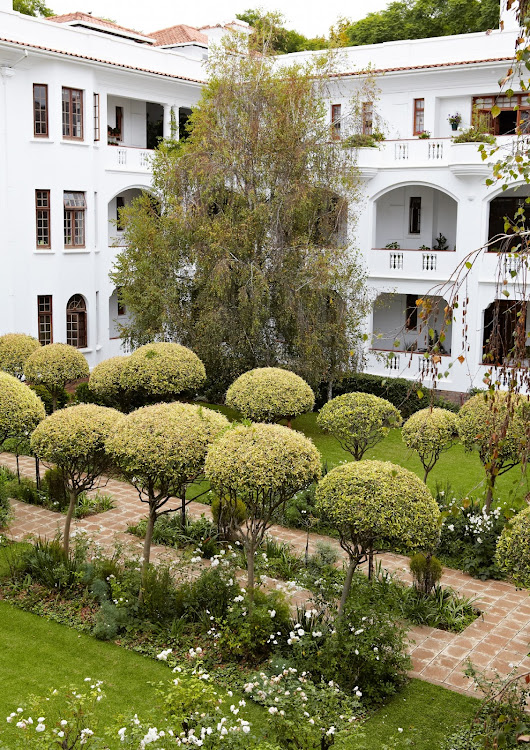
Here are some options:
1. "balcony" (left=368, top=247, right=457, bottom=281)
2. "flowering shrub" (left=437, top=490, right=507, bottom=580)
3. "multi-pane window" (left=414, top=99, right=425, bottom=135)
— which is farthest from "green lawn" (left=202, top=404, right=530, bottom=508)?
"multi-pane window" (left=414, top=99, right=425, bottom=135)

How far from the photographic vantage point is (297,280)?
1945 cm

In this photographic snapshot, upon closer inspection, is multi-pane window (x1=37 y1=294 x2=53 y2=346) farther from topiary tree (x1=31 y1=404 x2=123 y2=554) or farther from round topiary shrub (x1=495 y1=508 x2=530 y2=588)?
round topiary shrub (x1=495 y1=508 x2=530 y2=588)

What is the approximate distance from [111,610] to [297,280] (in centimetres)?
1070

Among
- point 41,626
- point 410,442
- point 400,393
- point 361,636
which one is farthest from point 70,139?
point 361,636

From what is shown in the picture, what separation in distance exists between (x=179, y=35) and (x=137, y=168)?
9044 millimetres

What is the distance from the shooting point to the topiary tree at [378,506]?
29.9ft

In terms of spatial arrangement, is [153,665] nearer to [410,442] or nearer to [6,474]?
[410,442]

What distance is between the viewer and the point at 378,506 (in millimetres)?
9133

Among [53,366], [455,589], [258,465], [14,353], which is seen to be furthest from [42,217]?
[455,589]

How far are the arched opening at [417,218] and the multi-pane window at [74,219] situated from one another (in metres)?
9.28

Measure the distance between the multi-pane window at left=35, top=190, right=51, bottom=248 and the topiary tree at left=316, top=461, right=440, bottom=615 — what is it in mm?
17084

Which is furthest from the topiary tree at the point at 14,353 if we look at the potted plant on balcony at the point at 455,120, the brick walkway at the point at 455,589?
the potted plant on balcony at the point at 455,120

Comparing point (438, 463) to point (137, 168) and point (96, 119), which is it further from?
point (96, 119)

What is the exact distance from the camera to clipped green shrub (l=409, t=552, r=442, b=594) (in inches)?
438
